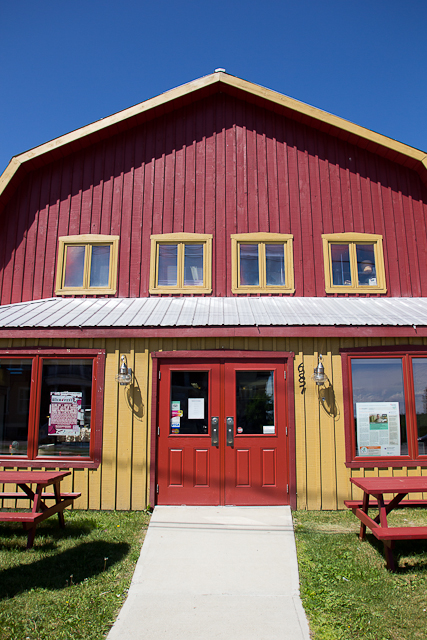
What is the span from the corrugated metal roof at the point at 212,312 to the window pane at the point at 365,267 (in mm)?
552

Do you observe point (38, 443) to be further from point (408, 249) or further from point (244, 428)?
point (408, 249)

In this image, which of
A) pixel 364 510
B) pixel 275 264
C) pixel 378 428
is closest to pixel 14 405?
pixel 275 264

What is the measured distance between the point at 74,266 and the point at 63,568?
647 cm

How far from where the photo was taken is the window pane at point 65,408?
7.93 m

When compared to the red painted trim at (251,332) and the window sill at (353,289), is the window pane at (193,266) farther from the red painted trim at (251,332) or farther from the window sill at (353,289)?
the window sill at (353,289)

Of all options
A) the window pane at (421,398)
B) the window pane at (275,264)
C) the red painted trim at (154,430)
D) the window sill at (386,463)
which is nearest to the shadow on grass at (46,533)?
the red painted trim at (154,430)

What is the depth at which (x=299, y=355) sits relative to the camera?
7977mm

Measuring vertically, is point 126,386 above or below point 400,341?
below

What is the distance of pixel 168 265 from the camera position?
9867 mm

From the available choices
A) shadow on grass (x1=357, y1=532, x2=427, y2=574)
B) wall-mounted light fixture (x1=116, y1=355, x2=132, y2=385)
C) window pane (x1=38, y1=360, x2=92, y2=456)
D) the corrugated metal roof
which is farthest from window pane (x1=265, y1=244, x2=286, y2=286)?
shadow on grass (x1=357, y1=532, x2=427, y2=574)

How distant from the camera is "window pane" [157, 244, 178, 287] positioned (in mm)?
9820

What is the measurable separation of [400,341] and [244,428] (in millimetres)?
3287

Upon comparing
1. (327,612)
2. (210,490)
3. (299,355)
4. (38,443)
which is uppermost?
(299,355)

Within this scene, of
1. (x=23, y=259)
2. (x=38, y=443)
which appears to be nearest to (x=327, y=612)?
(x=38, y=443)
